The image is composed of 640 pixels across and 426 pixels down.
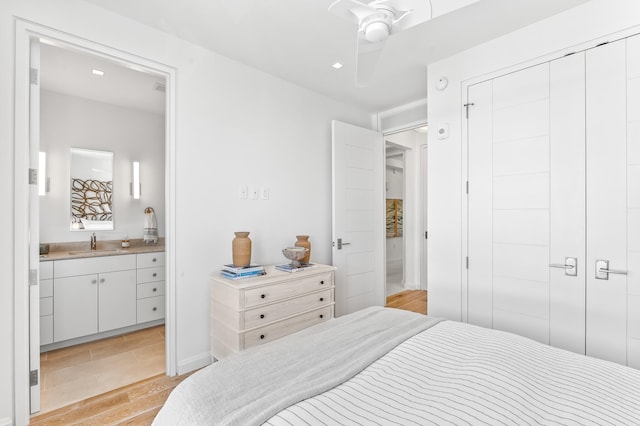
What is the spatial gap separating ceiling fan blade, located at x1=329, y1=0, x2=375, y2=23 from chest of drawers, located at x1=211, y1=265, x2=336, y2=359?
1.78 meters

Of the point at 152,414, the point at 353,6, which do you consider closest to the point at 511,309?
the point at 353,6

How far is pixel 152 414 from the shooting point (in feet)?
6.32

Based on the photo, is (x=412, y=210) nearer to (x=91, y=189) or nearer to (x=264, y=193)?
(x=264, y=193)

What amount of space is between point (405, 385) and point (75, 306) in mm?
3240

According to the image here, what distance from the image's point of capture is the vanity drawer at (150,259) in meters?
3.36

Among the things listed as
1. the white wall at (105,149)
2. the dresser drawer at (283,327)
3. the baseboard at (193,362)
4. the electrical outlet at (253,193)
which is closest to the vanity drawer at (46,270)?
the white wall at (105,149)

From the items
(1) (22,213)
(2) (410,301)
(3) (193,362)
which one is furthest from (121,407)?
(2) (410,301)

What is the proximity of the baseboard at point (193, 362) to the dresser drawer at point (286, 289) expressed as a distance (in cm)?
71

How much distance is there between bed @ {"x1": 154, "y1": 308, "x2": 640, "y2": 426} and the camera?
34.8 inches

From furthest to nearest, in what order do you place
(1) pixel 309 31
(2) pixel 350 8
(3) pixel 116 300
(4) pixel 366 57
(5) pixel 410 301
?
(5) pixel 410 301 → (3) pixel 116 300 → (1) pixel 309 31 → (4) pixel 366 57 → (2) pixel 350 8

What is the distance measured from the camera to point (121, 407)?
1999 millimetres

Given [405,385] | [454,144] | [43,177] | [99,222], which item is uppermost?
[454,144]

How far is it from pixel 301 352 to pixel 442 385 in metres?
0.54

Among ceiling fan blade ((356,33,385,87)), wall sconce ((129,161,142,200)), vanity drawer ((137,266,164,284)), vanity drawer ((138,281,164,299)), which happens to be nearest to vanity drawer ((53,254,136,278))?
vanity drawer ((137,266,164,284))
